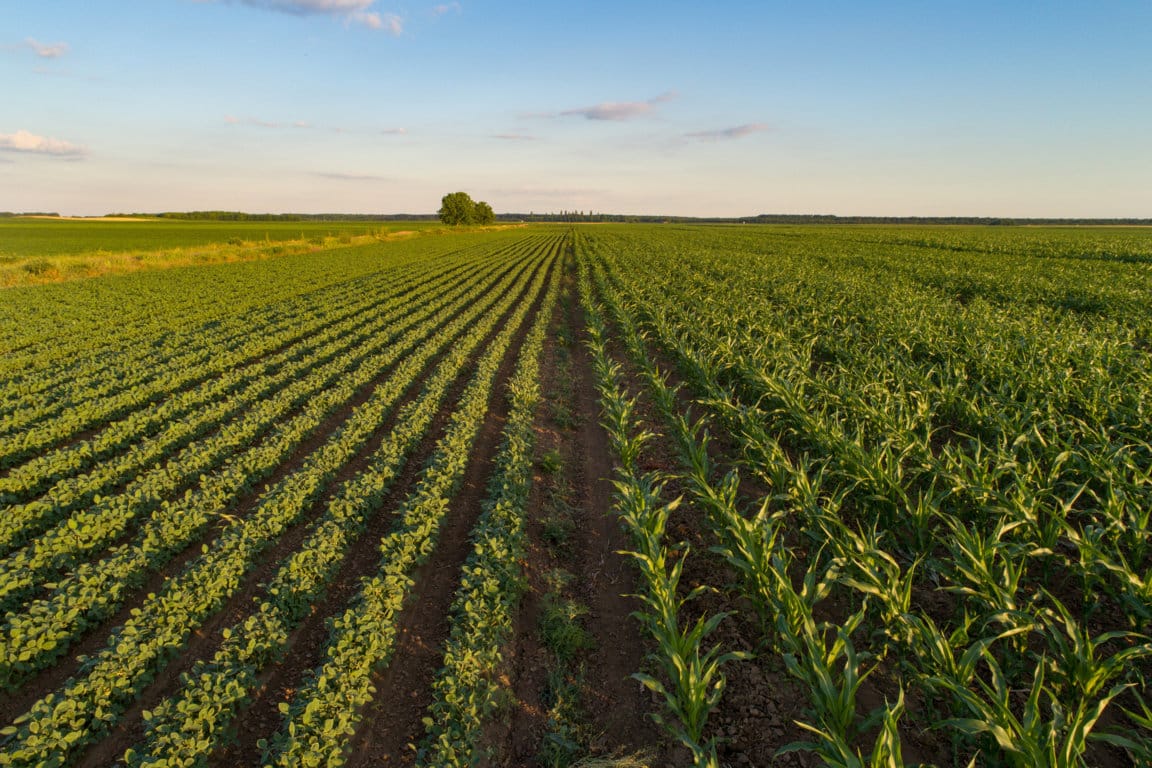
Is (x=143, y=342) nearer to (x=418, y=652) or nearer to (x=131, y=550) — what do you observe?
(x=131, y=550)

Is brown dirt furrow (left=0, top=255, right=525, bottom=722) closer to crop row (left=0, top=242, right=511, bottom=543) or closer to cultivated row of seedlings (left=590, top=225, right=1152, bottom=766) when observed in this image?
crop row (left=0, top=242, right=511, bottom=543)

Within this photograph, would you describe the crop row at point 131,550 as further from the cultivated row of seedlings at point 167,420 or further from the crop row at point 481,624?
the crop row at point 481,624

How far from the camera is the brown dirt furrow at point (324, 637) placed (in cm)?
408

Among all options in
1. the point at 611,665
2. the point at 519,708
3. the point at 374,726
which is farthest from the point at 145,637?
the point at 611,665

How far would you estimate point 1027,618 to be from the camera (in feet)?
12.2

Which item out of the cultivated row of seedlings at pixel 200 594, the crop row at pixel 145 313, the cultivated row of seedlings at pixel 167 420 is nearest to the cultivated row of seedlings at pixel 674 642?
the cultivated row of seedlings at pixel 200 594

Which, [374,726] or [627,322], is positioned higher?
[627,322]

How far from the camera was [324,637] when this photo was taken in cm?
504

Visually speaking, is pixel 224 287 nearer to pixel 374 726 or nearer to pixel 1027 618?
pixel 374 726

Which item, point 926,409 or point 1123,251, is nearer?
point 926,409

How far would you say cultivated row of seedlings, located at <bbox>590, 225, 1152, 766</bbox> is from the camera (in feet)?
10.9

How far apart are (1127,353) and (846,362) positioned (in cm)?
500

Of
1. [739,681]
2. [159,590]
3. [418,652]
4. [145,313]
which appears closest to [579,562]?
[418,652]

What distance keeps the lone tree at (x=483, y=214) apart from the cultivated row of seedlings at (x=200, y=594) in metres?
115
